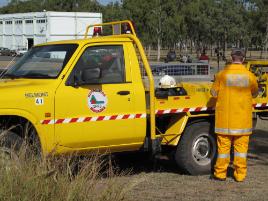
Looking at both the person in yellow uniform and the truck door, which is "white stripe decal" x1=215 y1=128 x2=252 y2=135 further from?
the truck door

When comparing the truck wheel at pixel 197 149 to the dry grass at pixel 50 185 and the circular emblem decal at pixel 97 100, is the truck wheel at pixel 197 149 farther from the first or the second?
the dry grass at pixel 50 185

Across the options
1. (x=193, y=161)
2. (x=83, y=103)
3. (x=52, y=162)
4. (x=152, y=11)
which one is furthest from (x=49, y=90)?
(x=152, y=11)

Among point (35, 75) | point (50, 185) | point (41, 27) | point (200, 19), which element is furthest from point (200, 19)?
point (50, 185)

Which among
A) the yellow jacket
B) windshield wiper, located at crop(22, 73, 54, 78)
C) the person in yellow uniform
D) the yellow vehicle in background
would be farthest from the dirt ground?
windshield wiper, located at crop(22, 73, 54, 78)

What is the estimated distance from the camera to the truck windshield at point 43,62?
6.77 meters

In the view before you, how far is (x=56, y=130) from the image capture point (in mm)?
6484

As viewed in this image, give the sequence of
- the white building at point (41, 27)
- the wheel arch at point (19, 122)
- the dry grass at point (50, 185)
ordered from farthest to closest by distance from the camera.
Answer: the white building at point (41, 27) < the wheel arch at point (19, 122) < the dry grass at point (50, 185)

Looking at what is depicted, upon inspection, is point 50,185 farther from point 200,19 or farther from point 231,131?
point 200,19

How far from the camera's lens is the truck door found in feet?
21.4

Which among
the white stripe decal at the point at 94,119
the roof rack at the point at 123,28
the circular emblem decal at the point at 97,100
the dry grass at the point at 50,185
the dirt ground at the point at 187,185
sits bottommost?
the dirt ground at the point at 187,185

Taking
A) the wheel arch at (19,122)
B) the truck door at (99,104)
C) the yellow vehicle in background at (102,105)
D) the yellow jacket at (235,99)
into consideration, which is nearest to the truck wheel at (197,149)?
the yellow vehicle in background at (102,105)

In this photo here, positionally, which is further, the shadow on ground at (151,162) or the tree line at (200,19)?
the tree line at (200,19)

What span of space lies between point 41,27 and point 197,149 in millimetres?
58111

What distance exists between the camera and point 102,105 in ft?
22.0
